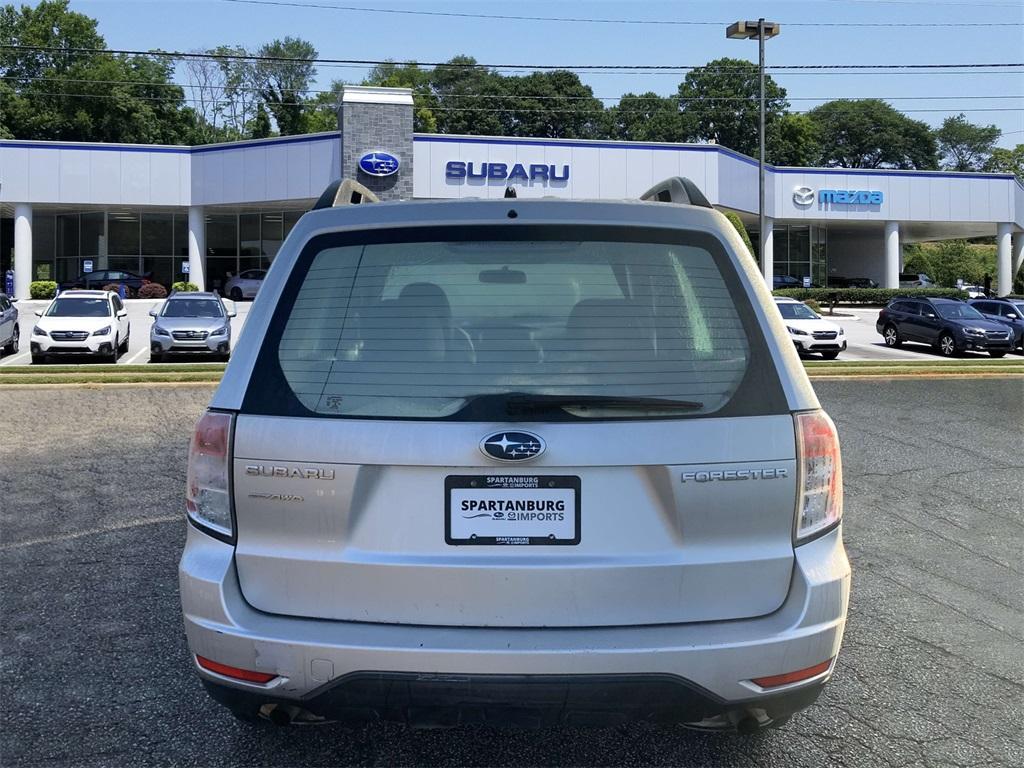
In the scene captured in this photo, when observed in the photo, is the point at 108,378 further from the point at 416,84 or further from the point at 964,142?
the point at 964,142

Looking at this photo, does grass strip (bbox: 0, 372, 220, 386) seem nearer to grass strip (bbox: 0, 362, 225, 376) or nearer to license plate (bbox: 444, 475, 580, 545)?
grass strip (bbox: 0, 362, 225, 376)

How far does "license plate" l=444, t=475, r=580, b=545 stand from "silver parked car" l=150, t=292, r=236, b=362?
747 inches

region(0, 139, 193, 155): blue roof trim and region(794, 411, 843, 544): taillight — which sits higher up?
region(0, 139, 193, 155): blue roof trim

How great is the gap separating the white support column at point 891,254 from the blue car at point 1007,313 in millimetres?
18754

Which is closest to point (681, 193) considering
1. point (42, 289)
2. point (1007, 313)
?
point (1007, 313)

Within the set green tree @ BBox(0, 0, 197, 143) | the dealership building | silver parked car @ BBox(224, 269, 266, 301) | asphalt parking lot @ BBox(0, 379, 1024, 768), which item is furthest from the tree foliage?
asphalt parking lot @ BBox(0, 379, 1024, 768)

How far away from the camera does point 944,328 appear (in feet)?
85.1

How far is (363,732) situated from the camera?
11.5ft

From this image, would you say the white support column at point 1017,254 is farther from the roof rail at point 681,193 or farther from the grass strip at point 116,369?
the roof rail at point 681,193

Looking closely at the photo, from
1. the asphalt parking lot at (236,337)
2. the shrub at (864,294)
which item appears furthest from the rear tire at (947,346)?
the shrub at (864,294)

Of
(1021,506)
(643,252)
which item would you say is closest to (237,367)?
(643,252)

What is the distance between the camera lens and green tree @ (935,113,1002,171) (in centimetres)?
11612

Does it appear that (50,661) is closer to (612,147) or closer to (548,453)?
(548,453)

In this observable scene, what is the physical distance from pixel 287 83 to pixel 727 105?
4615 centimetres
